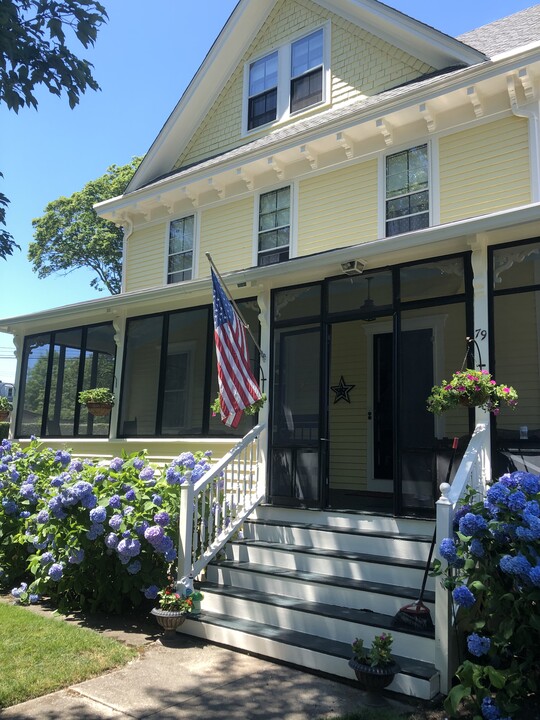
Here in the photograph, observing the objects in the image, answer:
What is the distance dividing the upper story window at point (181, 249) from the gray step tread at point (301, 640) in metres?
7.30

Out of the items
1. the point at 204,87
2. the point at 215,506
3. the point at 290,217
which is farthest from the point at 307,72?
the point at 215,506

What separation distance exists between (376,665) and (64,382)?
27.8 feet

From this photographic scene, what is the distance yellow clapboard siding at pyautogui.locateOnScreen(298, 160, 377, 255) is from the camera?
30.2ft

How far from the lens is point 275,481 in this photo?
22.9 ft

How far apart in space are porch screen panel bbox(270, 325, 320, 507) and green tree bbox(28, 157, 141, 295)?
2357cm

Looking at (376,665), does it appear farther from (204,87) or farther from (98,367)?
(204,87)

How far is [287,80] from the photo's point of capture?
1111 centimetres

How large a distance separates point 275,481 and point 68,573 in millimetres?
2433

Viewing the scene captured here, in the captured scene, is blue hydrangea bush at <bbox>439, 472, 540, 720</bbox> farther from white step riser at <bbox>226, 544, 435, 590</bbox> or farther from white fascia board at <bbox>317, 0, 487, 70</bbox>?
white fascia board at <bbox>317, 0, 487, 70</bbox>

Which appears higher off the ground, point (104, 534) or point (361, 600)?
point (104, 534)

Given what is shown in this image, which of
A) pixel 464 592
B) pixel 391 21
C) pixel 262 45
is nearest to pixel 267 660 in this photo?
pixel 464 592

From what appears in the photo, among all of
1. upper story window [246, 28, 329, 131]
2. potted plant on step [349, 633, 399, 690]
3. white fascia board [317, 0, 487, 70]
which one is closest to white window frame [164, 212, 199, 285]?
upper story window [246, 28, 329, 131]

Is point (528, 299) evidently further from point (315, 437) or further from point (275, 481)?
point (275, 481)

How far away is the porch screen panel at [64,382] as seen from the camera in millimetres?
Answer: 10781
